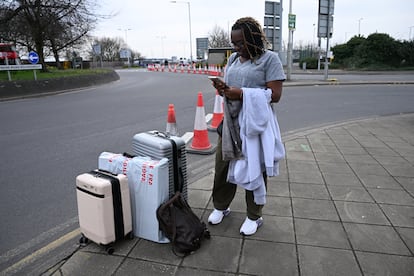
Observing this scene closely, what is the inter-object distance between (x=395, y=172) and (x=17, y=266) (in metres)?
4.38

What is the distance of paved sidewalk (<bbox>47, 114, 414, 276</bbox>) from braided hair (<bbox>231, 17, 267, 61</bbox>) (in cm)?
155

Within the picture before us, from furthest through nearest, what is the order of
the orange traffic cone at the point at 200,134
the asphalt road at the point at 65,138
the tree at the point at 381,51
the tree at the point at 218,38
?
the tree at the point at 218,38
the tree at the point at 381,51
the orange traffic cone at the point at 200,134
the asphalt road at the point at 65,138

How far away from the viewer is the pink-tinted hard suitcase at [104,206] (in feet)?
7.77

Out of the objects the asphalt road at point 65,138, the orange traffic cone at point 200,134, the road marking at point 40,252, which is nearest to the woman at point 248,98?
the road marking at point 40,252

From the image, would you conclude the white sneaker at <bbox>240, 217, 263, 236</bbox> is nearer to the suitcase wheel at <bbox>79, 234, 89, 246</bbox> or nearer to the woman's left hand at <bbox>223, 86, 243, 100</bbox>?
the woman's left hand at <bbox>223, 86, 243, 100</bbox>

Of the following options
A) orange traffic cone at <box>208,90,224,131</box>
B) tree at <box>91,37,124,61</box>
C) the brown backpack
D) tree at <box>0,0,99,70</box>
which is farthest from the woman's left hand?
tree at <box>91,37,124,61</box>

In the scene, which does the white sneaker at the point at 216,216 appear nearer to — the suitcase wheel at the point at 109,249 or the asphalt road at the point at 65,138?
the suitcase wheel at the point at 109,249

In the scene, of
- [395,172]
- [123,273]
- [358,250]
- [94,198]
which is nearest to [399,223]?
[358,250]

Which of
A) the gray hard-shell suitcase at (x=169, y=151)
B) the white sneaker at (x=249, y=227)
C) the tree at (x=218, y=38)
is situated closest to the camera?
the gray hard-shell suitcase at (x=169, y=151)

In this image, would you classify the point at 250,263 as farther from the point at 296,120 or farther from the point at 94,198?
the point at 296,120

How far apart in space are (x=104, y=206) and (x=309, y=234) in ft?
5.71

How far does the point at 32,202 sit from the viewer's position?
3.52m

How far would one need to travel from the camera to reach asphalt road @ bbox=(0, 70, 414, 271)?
123 inches

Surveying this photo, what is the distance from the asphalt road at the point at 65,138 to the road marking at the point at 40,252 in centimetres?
8
